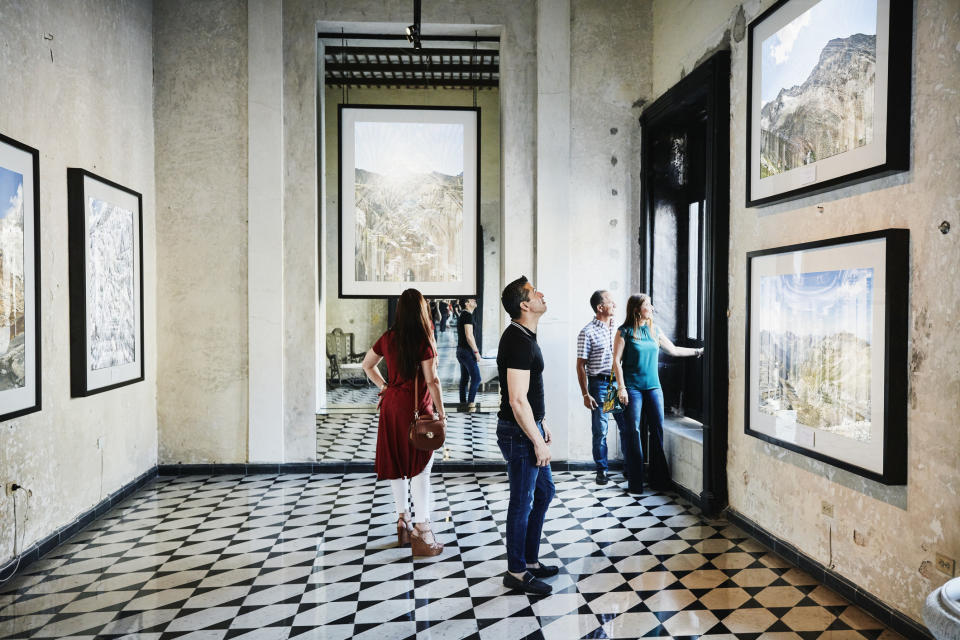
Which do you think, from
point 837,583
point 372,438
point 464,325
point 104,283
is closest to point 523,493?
point 837,583

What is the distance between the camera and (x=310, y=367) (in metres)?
6.43

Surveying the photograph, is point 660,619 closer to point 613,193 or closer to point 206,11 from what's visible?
point 613,193

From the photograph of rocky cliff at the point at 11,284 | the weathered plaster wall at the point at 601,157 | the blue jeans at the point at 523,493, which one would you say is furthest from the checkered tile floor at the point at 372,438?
the photograph of rocky cliff at the point at 11,284

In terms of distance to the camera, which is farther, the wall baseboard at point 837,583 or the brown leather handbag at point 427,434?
the brown leather handbag at point 427,434

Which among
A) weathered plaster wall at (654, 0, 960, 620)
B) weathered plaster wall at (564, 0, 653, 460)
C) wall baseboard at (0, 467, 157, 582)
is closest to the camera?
weathered plaster wall at (654, 0, 960, 620)

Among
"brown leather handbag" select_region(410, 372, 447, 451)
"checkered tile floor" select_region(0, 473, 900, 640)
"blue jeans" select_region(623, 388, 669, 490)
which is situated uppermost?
"brown leather handbag" select_region(410, 372, 447, 451)

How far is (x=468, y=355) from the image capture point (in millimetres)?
9078

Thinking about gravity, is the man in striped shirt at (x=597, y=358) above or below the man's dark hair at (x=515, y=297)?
below

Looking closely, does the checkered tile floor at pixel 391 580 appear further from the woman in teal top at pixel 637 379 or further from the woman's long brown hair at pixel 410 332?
the woman's long brown hair at pixel 410 332

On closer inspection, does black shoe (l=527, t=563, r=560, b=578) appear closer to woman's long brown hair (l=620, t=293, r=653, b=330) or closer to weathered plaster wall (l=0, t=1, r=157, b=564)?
woman's long brown hair (l=620, t=293, r=653, b=330)

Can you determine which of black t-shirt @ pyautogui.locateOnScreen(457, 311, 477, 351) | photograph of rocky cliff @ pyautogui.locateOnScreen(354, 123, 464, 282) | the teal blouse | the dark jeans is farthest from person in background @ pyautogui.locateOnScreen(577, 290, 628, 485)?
the dark jeans

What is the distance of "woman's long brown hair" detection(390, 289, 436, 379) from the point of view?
4.20 m

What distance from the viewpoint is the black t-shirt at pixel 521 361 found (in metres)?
3.43

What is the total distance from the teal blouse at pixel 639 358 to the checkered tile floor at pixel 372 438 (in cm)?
178
